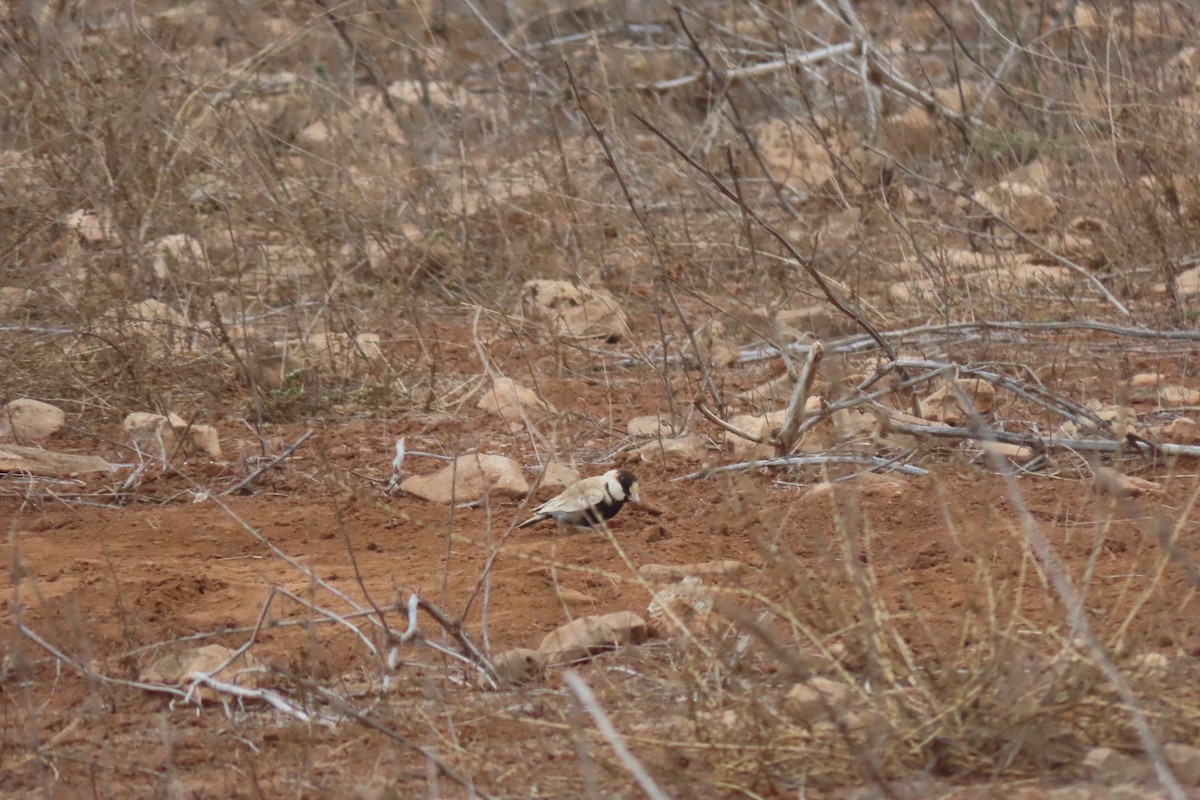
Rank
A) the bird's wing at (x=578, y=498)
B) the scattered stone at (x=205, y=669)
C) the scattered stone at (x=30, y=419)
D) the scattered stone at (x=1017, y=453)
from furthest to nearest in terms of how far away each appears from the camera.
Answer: the scattered stone at (x=30, y=419) → the scattered stone at (x=1017, y=453) → the bird's wing at (x=578, y=498) → the scattered stone at (x=205, y=669)

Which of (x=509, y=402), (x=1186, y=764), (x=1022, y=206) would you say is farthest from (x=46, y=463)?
(x=1022, y=206)

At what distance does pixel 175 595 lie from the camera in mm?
3168

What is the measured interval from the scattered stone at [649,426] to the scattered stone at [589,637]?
1.64 m

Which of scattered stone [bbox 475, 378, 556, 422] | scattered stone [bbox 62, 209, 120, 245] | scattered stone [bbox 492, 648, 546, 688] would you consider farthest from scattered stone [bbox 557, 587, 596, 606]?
scattered stone [bbox 62, 209, 120, 245]

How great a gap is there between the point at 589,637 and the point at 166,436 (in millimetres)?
2199

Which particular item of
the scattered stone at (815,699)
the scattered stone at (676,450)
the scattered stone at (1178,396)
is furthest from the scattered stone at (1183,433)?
the scattered stone at (815,699)

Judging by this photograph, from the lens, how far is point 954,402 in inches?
163

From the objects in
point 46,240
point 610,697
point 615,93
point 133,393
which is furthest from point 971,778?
point 615,93

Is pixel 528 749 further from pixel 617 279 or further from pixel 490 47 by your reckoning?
pixel 490 47

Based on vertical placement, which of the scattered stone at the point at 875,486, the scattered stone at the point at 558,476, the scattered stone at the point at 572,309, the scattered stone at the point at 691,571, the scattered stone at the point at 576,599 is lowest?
the scattered stone at the point at 572,309

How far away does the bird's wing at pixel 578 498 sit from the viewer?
3.53 m

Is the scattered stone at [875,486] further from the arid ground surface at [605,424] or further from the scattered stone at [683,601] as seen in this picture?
the scattered stone at [683,601]

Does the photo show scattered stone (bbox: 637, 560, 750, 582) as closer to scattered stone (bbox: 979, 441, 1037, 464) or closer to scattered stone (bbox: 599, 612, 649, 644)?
scattered stone (bbox: 599, 612, 649, 644)

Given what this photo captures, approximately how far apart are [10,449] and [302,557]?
48.5 inches
